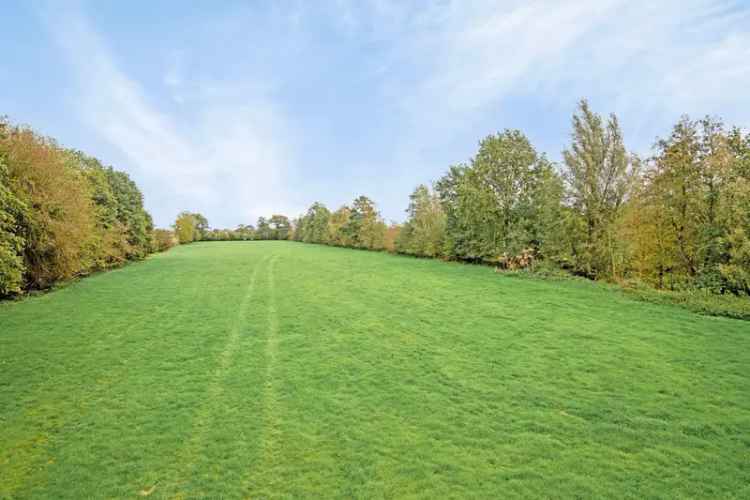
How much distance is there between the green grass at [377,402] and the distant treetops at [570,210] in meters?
5.98

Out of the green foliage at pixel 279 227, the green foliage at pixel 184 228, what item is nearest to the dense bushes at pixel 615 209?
the green foliage at pixel 184 228

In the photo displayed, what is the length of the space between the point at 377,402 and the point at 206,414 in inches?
143

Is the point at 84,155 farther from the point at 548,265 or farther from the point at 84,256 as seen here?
the point at 548,265

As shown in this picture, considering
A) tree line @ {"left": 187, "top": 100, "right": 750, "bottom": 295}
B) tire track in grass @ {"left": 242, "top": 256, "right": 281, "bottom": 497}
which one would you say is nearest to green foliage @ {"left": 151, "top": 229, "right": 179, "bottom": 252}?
tree line @ {"left": 187, "top": 100, "right": 750, "bottom": 295}

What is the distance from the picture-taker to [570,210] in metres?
24.6

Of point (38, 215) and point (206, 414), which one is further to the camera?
point (38, 215)

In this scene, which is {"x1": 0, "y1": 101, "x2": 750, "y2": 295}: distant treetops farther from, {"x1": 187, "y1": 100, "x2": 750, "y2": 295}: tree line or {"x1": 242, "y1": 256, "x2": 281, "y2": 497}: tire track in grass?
{"x1": 242, "y1": 256, "x2": 281, "y2": 497}: tire track in grass

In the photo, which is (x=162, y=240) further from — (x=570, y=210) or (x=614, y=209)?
(x=614, y=209)

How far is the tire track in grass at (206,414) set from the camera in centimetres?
629

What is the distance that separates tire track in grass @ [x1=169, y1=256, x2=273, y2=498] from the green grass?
0.04 metres

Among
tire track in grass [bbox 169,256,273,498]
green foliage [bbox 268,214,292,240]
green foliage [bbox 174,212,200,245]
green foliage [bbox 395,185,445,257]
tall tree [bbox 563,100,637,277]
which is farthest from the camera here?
green foliage [bbox 268,214,292,240]

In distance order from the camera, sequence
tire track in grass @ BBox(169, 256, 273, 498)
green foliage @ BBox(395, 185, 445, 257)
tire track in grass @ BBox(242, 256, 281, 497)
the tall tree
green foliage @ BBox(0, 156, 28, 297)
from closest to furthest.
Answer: tire track in grass @ BBox(242, 256, 281, 497)
tire track in grass @ BBox(169, 256, 273, 498)
green foliage @ BBox(0, 156, 28, 297)
the tall tree
green foliage @ BBox(395, 185, 445, 257)

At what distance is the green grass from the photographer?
19.4ft

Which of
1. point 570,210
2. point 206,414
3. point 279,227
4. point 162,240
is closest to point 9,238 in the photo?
point 206,414
